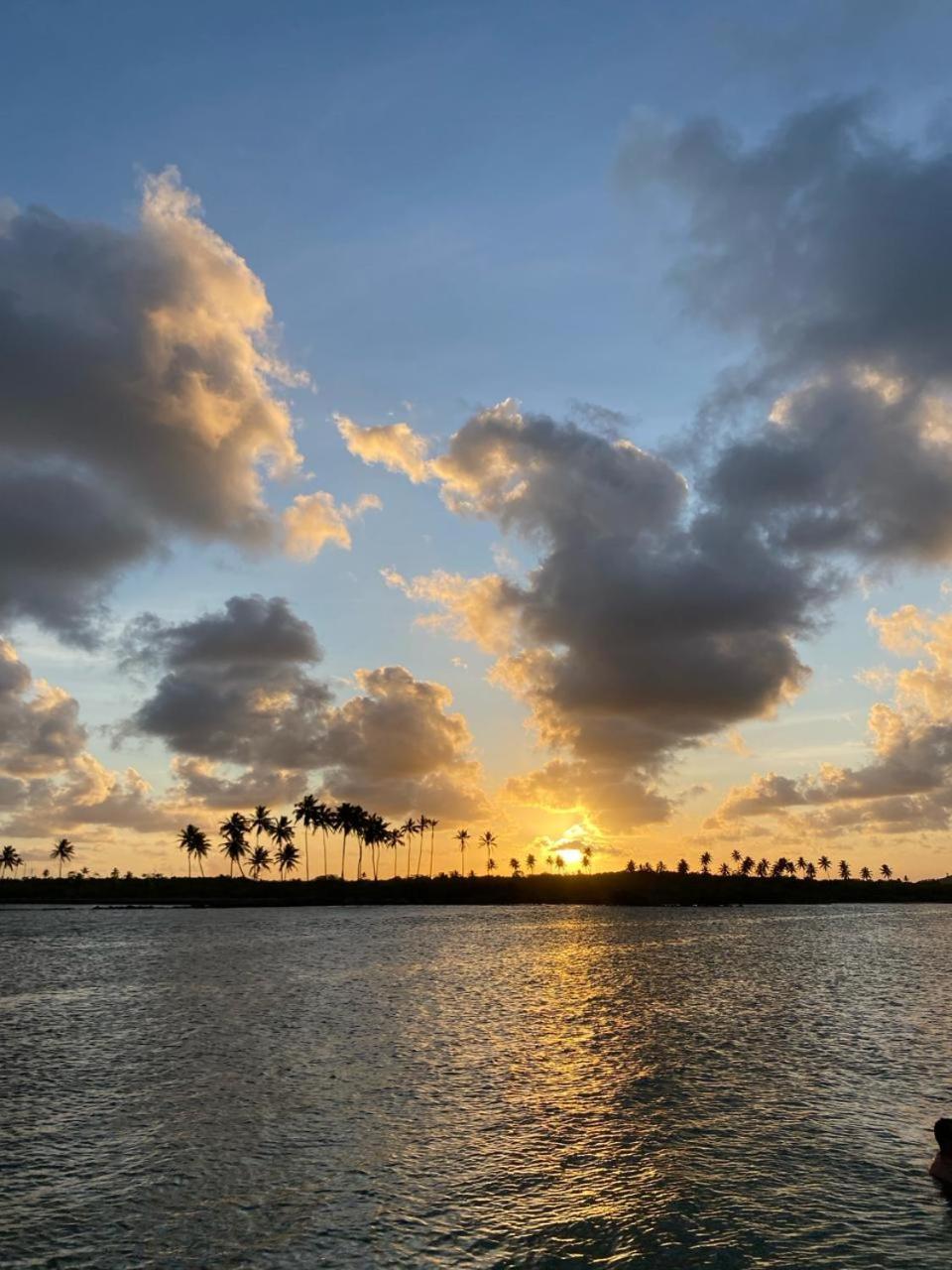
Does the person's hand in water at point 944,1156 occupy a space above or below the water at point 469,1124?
above

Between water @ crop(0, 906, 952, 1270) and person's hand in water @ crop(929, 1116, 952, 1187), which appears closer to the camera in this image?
water @ crop(0, 906, 952, 1270)

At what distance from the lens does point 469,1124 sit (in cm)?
3469

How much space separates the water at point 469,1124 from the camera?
23.7m

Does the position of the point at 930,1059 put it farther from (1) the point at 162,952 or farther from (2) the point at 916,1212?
(1) the point at 162,952

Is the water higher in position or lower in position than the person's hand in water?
lower

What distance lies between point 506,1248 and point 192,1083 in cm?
2355

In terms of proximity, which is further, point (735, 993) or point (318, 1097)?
point (735, 993)

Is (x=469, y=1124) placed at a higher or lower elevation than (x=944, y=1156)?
lower

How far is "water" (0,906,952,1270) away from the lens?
23656 mm

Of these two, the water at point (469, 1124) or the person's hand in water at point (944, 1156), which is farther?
the person's hand in water at point (944, 1156)

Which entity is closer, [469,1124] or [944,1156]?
[944,1156]

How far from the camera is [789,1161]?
30203mm

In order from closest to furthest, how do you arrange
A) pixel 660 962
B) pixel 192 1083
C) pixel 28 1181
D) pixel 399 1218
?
pixel 399 1218
pixel 28 1181
pixel 192 1083
pixel 660 962

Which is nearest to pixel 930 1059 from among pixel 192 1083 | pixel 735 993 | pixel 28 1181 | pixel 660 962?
pixel 735 993
